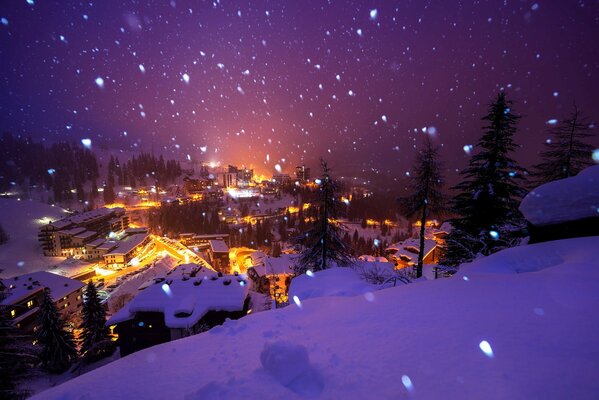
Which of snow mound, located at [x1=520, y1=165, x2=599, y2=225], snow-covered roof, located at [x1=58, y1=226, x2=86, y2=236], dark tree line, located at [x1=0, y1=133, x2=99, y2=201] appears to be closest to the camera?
snow mound, located at [x1=520, y1=165, x2=599, y2=225]

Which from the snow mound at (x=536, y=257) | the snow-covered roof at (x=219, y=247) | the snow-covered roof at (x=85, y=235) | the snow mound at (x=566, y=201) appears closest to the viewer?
the snow mound at (x=536, y=257)

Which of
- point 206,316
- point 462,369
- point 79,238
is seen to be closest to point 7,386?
point 206,316

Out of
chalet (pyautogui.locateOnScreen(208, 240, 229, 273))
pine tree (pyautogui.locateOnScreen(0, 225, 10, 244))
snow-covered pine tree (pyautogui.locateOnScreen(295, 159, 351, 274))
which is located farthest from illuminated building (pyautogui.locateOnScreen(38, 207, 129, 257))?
snow-covered pine tree (pyautogui.locateOnScreen(295, 159, 351, 274))

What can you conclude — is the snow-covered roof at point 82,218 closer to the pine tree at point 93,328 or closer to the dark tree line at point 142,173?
the pine tree at point 93,328

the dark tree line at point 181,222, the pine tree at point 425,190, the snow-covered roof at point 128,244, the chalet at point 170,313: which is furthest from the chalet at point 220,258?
the pine tree at point 425,190

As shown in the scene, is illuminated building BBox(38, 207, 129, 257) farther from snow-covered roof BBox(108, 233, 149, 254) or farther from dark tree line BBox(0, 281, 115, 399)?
dark tree line BBox(0, 281, 115, 399)

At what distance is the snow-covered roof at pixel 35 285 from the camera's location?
32.8 m

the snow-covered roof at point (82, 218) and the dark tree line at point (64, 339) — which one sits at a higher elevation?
the snow-covered roof at point (82, 218)

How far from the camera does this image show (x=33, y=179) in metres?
112

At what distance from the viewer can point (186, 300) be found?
19719 millimetres

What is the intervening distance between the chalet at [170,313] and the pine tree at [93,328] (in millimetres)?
8627

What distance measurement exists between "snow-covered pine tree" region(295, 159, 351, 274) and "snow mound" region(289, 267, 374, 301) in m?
7.81

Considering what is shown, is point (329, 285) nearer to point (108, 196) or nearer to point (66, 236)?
point (66, 236)

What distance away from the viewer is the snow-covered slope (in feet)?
9.80
